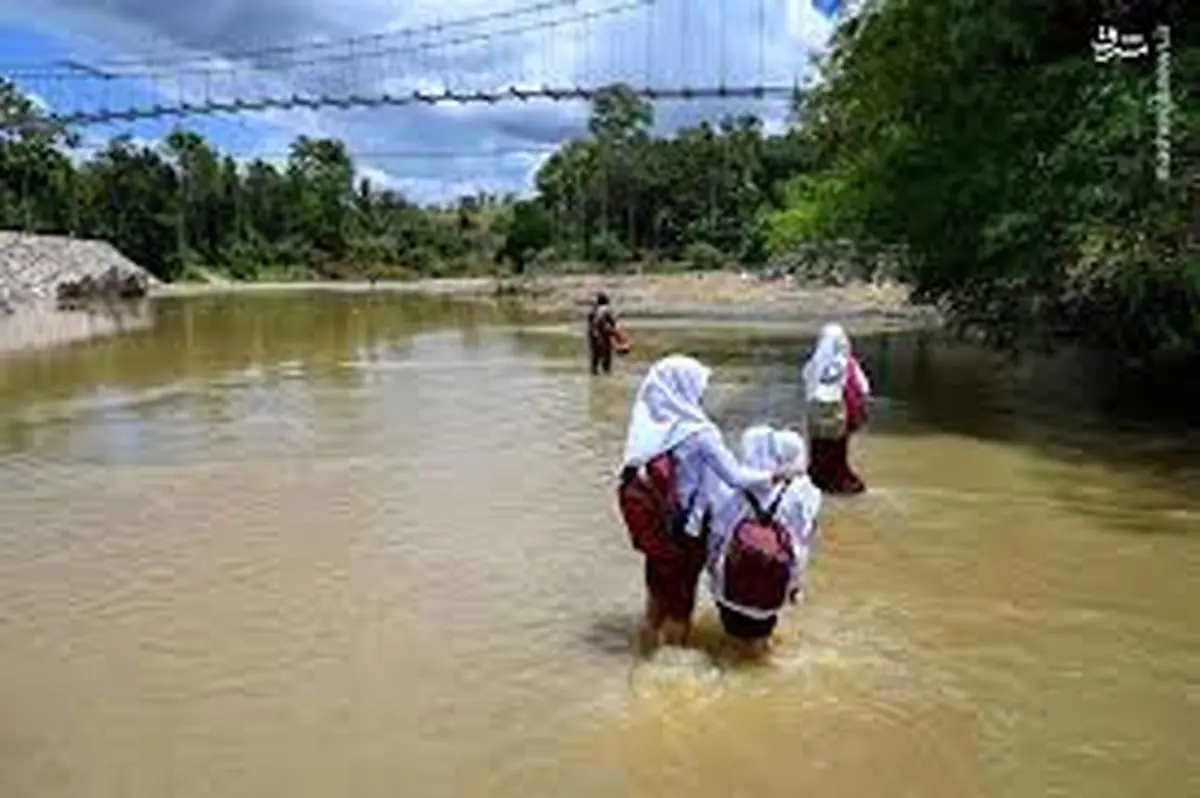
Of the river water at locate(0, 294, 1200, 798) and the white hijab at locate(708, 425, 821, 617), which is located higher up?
the white hijab at locate(708, 425, 821, 617)

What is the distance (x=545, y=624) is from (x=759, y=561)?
6.11 ft

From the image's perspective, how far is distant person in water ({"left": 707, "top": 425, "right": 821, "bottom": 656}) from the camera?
8.18 m

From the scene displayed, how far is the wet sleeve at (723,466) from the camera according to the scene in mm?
8156

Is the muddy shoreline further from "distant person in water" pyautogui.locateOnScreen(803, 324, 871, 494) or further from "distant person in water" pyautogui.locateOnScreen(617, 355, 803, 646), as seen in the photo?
"distant person in water" pyautogui.locateOnScreen(617, 355, 803, 646)

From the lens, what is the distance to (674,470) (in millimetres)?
8219

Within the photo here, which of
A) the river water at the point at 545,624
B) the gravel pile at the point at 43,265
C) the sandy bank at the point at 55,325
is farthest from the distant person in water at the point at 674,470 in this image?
the gravel pile at the point at 43,265

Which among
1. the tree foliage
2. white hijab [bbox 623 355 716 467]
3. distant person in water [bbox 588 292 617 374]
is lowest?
distant person in water [bbox 588 292 617 374]

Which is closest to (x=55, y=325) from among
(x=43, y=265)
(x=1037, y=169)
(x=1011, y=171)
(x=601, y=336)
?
(x=43, y=265)

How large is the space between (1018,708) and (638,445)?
7.06 feet

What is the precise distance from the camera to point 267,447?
59.8 feet

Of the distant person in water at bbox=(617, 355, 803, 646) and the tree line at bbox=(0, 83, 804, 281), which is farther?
the tree line at bbox=(0, 83, 804, 281)

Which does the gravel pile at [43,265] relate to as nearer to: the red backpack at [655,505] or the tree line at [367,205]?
the tree line at [367,205]

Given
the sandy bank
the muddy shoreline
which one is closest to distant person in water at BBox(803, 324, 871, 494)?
the muddy shoreline

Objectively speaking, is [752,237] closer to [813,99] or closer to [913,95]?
Result: [813,99]
